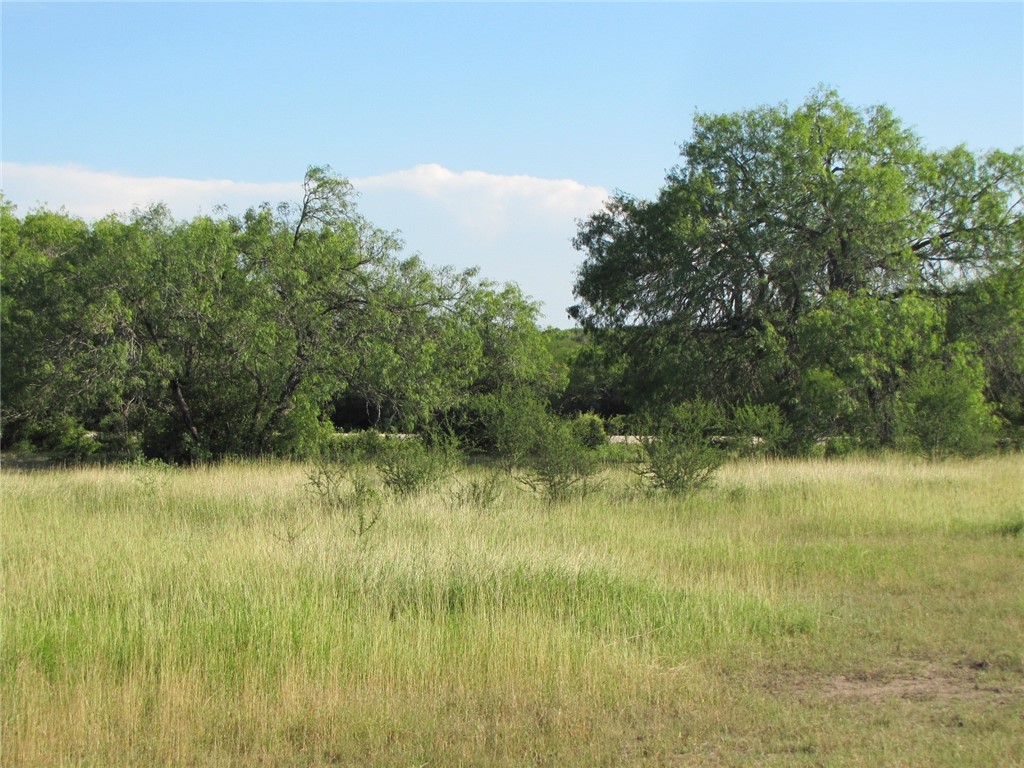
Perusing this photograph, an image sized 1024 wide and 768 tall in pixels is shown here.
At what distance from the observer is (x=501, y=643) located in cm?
661

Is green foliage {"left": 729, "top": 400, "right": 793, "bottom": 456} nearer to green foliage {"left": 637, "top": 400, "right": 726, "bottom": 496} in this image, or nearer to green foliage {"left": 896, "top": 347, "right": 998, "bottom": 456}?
green foliage {"left": 896, "top": 347, "right": 998, "bottom": 456}

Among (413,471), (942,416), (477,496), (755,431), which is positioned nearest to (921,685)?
(477,496)

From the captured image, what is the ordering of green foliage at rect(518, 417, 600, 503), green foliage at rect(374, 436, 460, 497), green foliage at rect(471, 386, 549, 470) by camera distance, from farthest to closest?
green foliage at rect(471, 386, 549, 470)
green foliage at rect(518, 417, 600, 503)
green foliage at rect(374, 436, 460, 497)

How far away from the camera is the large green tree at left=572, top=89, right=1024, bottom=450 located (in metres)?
24.9

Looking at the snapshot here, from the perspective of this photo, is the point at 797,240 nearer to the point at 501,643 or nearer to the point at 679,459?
the point at 679,459

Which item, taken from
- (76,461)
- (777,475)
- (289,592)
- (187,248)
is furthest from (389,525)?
(76,461)

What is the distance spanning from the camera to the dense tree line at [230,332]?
66.3 feet

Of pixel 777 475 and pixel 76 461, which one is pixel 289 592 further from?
pixel 76 461

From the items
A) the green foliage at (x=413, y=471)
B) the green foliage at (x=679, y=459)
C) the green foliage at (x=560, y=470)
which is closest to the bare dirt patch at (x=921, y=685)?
the green foliage at (x=560, y=470)

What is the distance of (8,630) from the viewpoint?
6559 millimetres

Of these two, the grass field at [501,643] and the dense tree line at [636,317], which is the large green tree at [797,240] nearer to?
the dense tree line at [636,317]

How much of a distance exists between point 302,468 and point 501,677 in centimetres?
1365

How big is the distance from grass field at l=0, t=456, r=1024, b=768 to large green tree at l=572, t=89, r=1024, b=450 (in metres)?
14.1

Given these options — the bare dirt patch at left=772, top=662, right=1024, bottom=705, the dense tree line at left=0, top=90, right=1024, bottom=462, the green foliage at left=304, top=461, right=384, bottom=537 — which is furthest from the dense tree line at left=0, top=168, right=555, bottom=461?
the bare dirt patch at left=772, top=662, right=1024, bottom=705
